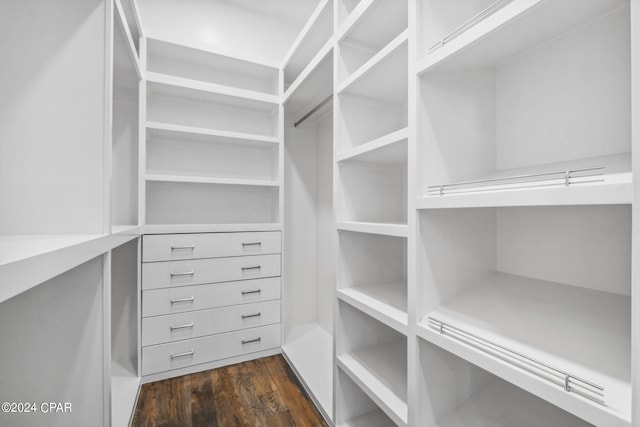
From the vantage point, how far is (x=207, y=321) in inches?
76.9

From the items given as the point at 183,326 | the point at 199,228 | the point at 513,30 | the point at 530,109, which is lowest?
the point at 183,326

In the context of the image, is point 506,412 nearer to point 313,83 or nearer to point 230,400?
point 230,400

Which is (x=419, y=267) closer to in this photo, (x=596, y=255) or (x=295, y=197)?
Result: (x=596, y=255)

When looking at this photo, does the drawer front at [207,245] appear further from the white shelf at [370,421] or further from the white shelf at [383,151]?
the white shelf at [370,421]

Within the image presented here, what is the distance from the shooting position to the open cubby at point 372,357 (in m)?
1.14

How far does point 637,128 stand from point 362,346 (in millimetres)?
1314

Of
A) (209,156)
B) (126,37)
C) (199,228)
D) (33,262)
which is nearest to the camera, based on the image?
(33,262)

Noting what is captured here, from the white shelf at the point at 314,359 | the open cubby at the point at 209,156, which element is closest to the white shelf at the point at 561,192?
the white shelf at the point at 314,359

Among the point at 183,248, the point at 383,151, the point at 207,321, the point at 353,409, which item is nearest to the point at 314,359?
A: the point at 353,409

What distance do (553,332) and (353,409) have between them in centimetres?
105

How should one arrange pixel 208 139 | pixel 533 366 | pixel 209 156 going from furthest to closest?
pixel 209 156 < pixel 208 139 < pixel 533 366

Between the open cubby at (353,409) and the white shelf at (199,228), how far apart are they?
43.1 inches

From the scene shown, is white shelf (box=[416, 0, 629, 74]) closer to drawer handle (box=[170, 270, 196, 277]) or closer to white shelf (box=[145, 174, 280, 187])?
white shelf (box=[145, 174, 280, 187])

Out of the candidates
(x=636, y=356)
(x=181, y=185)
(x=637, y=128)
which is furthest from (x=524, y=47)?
(x=181, y=185)
